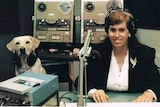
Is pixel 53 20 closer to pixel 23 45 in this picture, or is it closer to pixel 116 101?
pixel 23 45

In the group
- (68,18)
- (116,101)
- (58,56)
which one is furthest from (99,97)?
(68,18)

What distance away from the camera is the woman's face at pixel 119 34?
1.85 metres

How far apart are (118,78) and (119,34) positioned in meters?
0.30

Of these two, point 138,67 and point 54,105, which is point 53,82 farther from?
point 138,67

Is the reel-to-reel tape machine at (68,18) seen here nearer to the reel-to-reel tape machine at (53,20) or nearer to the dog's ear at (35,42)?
the reel-to-reel tape machine at (53,20)

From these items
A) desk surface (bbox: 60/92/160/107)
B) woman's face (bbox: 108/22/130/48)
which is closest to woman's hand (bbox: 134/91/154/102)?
desk surface (bbox: 60/92/160/107)

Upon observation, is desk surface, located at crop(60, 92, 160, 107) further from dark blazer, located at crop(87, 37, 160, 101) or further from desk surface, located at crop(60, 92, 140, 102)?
dark blazer, located at crop(87, 37, 160, 101)

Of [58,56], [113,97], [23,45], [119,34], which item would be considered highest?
[119,34]

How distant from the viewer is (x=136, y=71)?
1.88 metres

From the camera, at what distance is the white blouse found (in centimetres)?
187

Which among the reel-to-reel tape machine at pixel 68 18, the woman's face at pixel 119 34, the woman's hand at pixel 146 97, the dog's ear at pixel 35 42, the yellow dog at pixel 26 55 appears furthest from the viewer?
the reel-to-reel tape machine at pixel 68 18

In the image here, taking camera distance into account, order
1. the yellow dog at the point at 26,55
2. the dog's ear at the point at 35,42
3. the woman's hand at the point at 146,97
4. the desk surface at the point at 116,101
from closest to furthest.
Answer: the desk surface at the point at 116,101
the woman's hand at the point at 146,97
the yellow dog at the point at 26,55
the dog's ear at the point at 35,42

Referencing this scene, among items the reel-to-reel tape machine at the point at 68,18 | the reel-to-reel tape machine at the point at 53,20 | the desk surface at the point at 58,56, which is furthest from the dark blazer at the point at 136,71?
the reel-to-reel tape machine at the point at 53,20

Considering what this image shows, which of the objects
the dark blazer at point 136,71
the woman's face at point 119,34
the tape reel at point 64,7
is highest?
the tape reel at point 64,7
